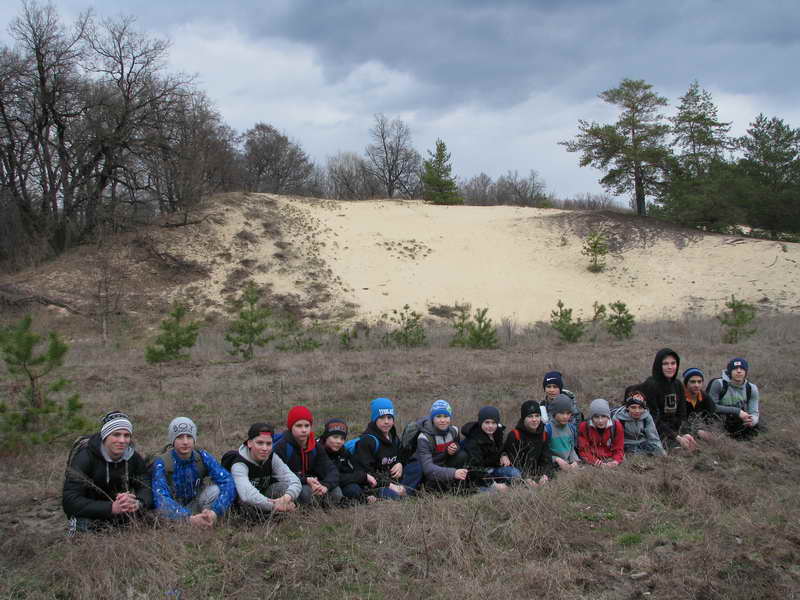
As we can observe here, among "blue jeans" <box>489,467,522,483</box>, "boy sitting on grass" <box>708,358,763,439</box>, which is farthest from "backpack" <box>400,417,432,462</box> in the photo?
"boy sitting on grass" <box>708,358,763,439</box>

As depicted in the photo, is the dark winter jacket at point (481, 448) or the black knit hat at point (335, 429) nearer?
the black knit hat at point (335, 429)

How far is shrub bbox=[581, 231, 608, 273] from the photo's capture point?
27.9 metres

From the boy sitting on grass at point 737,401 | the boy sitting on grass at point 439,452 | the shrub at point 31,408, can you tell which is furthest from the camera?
the boy sitting on grass at point 737,401

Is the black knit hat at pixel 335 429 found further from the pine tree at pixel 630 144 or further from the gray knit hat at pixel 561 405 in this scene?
the pine tree at pixel 630 144

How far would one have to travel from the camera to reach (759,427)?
6.71 meters

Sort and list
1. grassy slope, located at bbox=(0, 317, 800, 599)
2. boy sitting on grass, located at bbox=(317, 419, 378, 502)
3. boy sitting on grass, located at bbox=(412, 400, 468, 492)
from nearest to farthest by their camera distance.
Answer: grassy slope, located at bbox=(0, 317, 800, 599) → boy sitting on grass, located at bbox=(317, 419, 378, 502) → boy sitting on grass, located at bbox=(412, 400, 468, 492)

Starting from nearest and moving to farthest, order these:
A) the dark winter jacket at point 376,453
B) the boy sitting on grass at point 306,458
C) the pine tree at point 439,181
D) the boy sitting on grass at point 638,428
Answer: the boy sitting on grass at point 306,458
the dark winter jacket at point 376,453
the boy sitting on grass at point 638,428
the pine tree at point 439,181

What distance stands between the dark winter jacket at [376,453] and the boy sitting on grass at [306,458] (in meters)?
0.37

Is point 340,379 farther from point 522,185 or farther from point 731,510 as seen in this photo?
point 522,185

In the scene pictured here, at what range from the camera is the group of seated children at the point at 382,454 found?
4199 mm

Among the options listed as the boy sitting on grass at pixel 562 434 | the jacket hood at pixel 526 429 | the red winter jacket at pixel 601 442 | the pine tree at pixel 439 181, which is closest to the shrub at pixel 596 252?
the pine tree at pixel 439 181

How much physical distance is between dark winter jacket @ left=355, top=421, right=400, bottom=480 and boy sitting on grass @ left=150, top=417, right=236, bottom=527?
126 centimetres

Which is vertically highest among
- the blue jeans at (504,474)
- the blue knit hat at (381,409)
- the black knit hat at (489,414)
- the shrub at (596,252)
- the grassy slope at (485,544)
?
the shrub at (596,252)

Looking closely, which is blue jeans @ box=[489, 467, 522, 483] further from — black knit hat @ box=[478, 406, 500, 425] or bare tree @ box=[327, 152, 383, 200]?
bare tree @ box=[327, 152, 383, 200]
